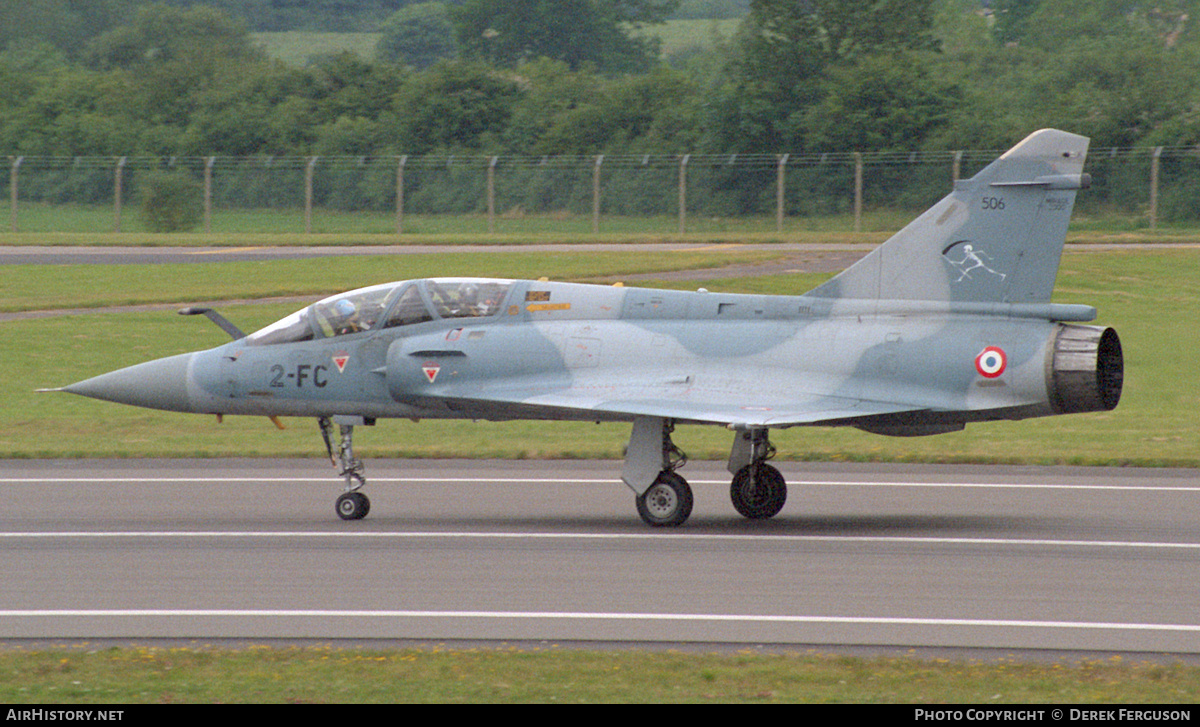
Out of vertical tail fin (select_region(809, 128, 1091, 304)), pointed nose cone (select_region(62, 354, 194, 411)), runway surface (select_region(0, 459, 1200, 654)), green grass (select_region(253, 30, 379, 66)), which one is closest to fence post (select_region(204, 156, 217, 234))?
runway surface (select_region(0, 459, 1200, 654))

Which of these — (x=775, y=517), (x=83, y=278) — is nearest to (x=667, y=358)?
(x=775, y=517)

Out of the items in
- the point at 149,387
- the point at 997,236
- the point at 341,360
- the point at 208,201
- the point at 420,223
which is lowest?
the point at 149,387

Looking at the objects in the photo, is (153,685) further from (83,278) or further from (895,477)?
(83,278)

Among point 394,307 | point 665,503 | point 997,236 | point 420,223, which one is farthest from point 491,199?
point 997,236

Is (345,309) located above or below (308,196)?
below

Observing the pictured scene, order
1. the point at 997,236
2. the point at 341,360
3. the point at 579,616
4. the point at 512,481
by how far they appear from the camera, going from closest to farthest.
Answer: the point at 579,616
the point at 997,236
the point at 341,360
the point at 512,481

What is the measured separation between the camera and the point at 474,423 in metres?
23.2

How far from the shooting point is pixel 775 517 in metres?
15.5

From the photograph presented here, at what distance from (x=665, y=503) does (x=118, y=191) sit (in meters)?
35.4

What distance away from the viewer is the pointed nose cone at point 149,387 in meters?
16.2

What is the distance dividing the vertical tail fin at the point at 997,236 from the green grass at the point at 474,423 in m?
5.33

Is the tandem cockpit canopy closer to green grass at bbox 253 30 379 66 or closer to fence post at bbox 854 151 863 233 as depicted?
fence post at bbox 854 151 863 233

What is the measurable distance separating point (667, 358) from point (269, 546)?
4123mm

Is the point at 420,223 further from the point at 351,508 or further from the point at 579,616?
the point at 579,616
